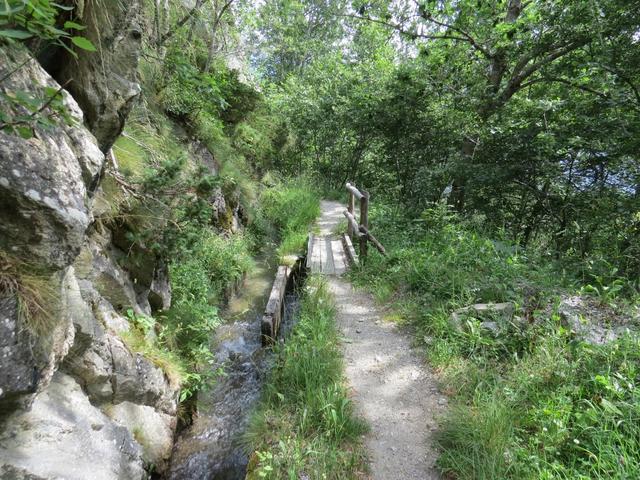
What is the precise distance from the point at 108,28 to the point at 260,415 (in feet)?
11.9

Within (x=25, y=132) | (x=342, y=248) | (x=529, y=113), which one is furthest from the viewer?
(x=342, y=248)

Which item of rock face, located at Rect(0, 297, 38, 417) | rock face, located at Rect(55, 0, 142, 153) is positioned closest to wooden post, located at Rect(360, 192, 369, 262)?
rock face, located at Rect(55, 0, 142, 153)

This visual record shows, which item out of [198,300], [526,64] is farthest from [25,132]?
[526,64]

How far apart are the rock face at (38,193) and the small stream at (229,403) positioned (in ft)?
7.82

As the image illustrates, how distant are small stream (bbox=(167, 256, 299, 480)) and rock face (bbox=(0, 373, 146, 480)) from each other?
0.73 metres

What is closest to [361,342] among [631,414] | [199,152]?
[631,414]

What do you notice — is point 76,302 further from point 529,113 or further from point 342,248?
point 529,113

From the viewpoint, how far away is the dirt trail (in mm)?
2693

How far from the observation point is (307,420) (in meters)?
2.94

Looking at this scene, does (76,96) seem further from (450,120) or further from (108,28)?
(450,120)

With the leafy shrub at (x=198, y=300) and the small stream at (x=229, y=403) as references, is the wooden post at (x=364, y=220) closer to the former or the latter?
the small stream at (x=229, y=403)

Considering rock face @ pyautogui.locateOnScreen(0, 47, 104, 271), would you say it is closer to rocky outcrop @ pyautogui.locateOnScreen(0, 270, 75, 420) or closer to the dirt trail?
rocky outcrop @ pyautogui.locateOnScreen(0, 270, 75, 420)

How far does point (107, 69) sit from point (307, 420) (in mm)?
3526

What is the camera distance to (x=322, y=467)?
99.2 inches
